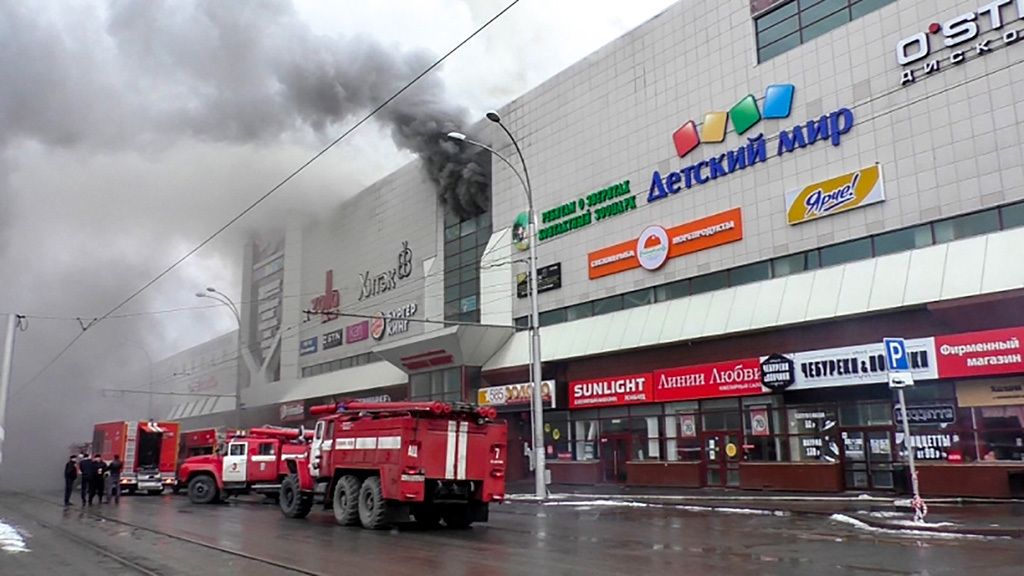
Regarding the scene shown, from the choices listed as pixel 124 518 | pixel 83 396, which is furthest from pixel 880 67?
pixel 83 396

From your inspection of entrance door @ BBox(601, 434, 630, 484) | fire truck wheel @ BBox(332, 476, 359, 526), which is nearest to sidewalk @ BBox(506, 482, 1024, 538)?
entrance door @ BBox(601, 434, 630, 484)

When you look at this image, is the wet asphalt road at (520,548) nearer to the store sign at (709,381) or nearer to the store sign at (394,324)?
the store sign at (709,381)

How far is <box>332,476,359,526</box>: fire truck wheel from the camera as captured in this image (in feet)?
55.2

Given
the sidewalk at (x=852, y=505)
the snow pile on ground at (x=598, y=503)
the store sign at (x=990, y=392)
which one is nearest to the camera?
the sidewalk at (x=852, y=505)

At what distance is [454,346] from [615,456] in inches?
365

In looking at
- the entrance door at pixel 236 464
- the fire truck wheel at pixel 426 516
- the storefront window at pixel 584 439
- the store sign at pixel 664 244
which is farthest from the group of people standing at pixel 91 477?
the store sign at pixel 664 244

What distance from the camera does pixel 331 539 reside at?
14383mm

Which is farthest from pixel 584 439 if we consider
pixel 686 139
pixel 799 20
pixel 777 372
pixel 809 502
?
pixel 799 20

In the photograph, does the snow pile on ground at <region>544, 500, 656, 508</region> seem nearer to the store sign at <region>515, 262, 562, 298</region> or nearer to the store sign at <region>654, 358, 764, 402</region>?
the store sign at <region>654, 358, 764, 402</region>

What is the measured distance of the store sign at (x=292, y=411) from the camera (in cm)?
5162

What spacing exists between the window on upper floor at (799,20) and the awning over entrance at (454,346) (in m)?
15.2

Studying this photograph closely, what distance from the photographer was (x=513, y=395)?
33938 millimetres

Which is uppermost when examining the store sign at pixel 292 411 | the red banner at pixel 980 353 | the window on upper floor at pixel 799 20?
the window on upper floor at pixel 799 20

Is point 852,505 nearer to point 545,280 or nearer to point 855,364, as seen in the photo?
point 855,364
